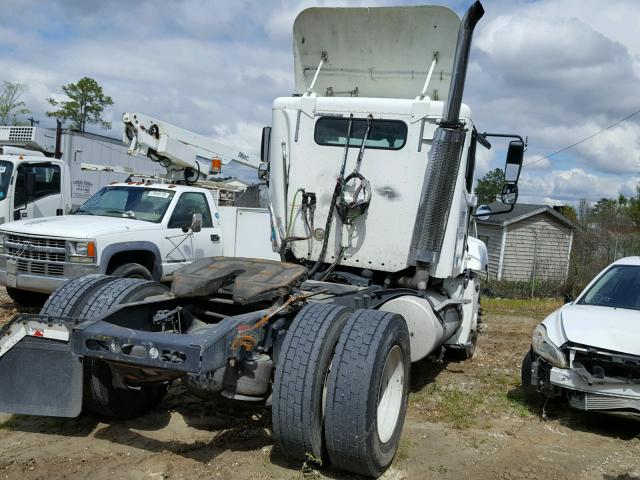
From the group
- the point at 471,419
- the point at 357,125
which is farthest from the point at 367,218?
the point at 471,419

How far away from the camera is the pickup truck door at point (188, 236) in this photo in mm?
8945

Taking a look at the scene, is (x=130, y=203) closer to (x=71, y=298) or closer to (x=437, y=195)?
(x=71, y=298)

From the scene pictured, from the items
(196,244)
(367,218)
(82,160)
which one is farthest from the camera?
(82,160)

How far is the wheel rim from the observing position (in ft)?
14.4

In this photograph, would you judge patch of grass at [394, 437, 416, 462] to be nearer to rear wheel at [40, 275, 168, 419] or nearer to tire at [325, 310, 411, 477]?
tire at [325, 310, 411, 477]

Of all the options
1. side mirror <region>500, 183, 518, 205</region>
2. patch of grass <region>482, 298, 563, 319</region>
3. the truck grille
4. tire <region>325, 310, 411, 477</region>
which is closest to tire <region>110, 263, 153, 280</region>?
the truck grille

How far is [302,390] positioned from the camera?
12.7ft

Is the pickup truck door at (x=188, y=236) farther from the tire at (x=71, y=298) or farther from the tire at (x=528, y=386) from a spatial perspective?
the tire at (x=528, y=386)

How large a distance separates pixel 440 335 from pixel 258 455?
2.30m

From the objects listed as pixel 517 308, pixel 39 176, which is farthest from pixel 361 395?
pixel 517 308

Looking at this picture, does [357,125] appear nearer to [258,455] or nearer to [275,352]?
[275,352]

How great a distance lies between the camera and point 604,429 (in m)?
5.57

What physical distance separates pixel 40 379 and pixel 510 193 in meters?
4.85

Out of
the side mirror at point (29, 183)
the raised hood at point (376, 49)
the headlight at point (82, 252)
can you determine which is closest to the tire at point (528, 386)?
the raised hood at point (376, 49)
